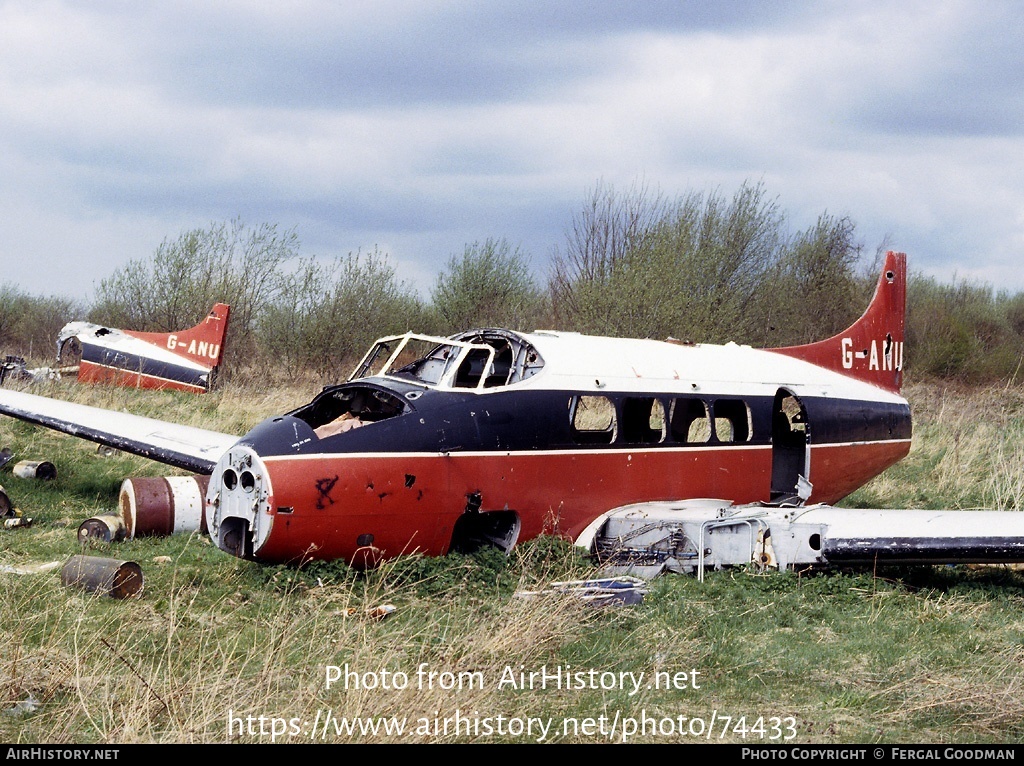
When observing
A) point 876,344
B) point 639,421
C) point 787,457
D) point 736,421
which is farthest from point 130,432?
point 876,344

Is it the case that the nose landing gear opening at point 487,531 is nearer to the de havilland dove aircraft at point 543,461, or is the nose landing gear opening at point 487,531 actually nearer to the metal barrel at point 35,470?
the de havilland dove aircraft at point 543,461

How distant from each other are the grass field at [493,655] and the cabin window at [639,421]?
152 centimetres

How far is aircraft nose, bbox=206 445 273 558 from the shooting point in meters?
7.88

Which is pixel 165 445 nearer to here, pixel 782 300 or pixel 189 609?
pixel 189 609

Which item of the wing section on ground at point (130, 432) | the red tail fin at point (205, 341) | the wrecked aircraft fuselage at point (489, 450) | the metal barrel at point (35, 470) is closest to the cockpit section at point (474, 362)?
the wrecked aircraft fuselage at point (489, 450)

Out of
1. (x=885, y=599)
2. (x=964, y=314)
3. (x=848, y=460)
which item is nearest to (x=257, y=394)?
(x=848, y=460)

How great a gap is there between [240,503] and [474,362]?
2.91m

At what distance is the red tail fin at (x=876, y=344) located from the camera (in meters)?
13.4

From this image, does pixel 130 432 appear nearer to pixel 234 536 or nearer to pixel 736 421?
pixel 234 536

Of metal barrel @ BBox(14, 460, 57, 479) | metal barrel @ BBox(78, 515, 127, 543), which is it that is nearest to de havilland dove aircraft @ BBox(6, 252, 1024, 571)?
metal barrel @ BBox(78, 515, 127, 543)

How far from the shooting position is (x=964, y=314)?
43.2 meters

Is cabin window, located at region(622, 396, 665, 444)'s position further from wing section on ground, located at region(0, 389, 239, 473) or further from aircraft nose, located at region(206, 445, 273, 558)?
wing section on ground, located at region(0, 389, 239, 473)

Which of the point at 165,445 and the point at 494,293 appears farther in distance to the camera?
the point at 494,293
